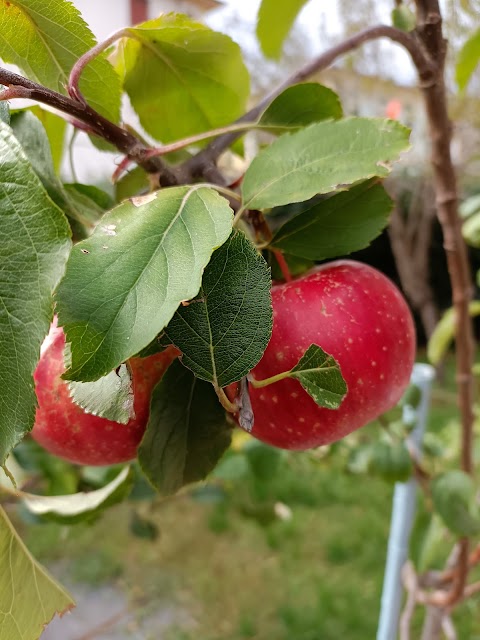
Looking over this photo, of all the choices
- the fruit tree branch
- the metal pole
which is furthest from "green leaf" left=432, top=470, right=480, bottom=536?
the metal pole

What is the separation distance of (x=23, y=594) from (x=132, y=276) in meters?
0.19

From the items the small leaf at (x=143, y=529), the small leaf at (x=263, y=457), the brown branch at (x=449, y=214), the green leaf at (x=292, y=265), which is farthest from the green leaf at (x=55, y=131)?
the small leaf at (x=143, y=529)

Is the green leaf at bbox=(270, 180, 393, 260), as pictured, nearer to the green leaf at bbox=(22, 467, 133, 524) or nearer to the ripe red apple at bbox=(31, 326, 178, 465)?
the ripe red apple at bbox=(31, 326, 178, 465)

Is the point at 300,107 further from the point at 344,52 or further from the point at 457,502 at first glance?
the point at 457,502

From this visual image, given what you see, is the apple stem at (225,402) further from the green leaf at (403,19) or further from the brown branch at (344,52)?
the green leaf at (403,19)

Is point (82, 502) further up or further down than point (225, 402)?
further down

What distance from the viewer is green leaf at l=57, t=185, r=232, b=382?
0.24 metres

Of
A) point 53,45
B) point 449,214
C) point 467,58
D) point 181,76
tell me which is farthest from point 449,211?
point 53,45

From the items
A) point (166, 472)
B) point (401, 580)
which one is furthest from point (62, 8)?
point (401, 580)

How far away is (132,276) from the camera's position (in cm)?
25

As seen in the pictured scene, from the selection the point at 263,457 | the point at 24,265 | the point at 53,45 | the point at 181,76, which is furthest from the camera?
the point at 263,457

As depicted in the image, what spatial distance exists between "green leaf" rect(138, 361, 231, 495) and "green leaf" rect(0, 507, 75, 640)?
8 cm

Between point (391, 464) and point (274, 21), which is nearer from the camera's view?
point (274, 21)

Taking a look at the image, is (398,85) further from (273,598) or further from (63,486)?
(63,486)
